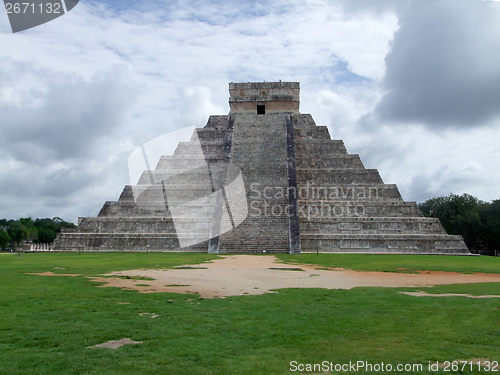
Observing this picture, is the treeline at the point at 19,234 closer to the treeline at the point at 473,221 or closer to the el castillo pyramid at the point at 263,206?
the el castillo pyramid at the point at 263,206

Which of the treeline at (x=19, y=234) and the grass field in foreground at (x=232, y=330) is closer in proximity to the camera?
the grass field in foreground at (x=232, y=330)

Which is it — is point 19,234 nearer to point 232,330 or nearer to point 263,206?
point 263,206

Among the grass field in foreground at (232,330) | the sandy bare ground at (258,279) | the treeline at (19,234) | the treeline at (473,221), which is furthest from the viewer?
the treeline at (19,234)

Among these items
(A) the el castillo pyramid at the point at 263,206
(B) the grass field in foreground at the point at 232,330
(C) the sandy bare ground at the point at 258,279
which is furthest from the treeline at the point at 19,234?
(B) the grass field in foreground at the point at 232,330

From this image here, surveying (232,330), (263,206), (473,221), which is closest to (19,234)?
(263,206)

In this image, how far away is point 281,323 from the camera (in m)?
5.21

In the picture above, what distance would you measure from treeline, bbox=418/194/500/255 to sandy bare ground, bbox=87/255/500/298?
1001 inches

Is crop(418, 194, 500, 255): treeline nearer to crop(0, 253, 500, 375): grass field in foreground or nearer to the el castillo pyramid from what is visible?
the el castillo pyramid

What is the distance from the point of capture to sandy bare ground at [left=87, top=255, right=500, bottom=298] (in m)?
8.17

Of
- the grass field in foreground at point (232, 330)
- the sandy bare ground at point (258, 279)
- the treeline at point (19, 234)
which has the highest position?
the treeline at point (19, 234)

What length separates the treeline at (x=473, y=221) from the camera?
111 feet

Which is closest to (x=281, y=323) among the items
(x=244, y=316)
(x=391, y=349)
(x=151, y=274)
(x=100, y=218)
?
(x=244, y=316)

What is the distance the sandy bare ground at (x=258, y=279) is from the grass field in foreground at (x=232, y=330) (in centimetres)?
90

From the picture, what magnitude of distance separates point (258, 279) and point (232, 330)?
490 centimetres
